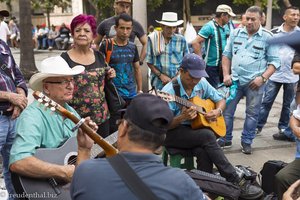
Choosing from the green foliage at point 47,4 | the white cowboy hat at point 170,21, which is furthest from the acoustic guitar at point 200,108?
the green foliage at point 47,4

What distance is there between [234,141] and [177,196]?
4.23 meters

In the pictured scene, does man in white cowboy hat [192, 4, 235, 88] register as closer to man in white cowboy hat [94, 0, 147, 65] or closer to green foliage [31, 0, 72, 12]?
man in white cowboy hat [94, 0, 147, 65]

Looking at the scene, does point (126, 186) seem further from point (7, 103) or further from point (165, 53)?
point (165, 53)

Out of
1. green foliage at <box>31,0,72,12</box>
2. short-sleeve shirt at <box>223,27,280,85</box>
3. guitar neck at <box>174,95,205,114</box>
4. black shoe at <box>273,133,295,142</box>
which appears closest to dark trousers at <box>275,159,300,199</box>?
guitar neck at <box>174,95,205,114</box>

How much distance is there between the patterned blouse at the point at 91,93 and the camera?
142 inches

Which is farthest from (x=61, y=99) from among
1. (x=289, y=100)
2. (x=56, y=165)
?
(x=289, y=100)

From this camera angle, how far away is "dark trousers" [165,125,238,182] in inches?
151

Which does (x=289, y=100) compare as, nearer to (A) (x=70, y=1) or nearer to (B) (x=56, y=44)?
(B) (x=56, y=44)

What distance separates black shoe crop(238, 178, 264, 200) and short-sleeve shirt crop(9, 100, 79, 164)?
1764 mm

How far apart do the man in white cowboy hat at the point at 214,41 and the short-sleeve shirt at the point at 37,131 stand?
11.8 feet

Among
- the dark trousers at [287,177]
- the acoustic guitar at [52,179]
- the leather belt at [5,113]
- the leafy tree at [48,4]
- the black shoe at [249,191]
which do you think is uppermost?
the leafy tree at [48,4]

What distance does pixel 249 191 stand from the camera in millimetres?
3771

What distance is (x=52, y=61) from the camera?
2.96 metres

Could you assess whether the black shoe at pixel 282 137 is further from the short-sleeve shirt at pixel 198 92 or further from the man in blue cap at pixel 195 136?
the man in blue cap at pixel 195 136
